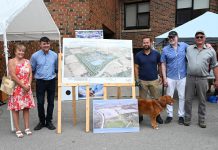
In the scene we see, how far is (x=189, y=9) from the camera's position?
17.0 meters

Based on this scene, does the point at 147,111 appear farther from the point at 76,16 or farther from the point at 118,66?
the point at 76,16

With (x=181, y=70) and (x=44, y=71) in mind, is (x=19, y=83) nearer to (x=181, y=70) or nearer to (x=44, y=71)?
(x=44, y=71)

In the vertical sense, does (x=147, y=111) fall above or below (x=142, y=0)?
below

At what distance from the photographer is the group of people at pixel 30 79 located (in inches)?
221

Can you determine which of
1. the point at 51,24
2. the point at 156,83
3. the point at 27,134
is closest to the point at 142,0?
the point at 51,24

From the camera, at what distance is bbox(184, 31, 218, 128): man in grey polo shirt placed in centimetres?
595

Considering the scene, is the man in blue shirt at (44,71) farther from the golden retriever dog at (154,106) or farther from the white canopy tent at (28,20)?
the golden retriever dog at (154,106)

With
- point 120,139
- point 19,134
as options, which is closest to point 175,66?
point 120,139

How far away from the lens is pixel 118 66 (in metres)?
6.18

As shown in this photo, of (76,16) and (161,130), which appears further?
(76,16)

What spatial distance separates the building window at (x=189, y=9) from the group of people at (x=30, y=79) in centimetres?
1267

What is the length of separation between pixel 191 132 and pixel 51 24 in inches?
194

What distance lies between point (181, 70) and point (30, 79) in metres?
3.16

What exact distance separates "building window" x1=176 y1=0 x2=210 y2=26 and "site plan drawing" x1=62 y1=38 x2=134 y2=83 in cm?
1174
